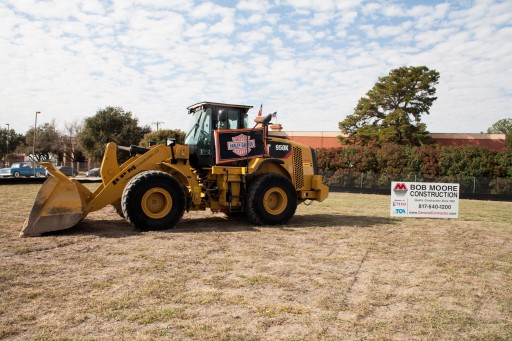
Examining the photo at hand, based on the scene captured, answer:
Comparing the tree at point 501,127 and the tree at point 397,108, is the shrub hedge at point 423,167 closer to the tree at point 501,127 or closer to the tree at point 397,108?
the tree at point 397,108

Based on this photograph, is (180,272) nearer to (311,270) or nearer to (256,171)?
(311,270)

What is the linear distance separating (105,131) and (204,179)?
42.8 meters

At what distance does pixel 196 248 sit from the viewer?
7.68 metres

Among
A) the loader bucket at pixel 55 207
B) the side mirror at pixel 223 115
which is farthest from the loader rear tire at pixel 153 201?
the side mirror at pixel 223 115

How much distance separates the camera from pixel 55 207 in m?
8.45

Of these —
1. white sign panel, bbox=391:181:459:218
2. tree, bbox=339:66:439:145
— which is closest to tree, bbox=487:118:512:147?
tree, bbox=339:66:439:145

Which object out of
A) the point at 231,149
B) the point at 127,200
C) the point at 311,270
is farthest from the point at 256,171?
the point at 311,270

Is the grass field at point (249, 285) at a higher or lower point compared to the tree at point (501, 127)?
lower

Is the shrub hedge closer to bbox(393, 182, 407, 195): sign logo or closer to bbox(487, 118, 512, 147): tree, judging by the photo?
bbox(393, 182, 407, 195): sign logo

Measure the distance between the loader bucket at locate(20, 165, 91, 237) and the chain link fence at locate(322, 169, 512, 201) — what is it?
26.6m

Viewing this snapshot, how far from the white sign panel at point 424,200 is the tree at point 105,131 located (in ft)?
133

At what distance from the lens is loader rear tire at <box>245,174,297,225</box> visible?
1046 centimetres

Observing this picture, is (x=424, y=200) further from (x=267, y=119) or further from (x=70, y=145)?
(x=70, y=145)

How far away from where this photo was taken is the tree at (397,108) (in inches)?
1706
